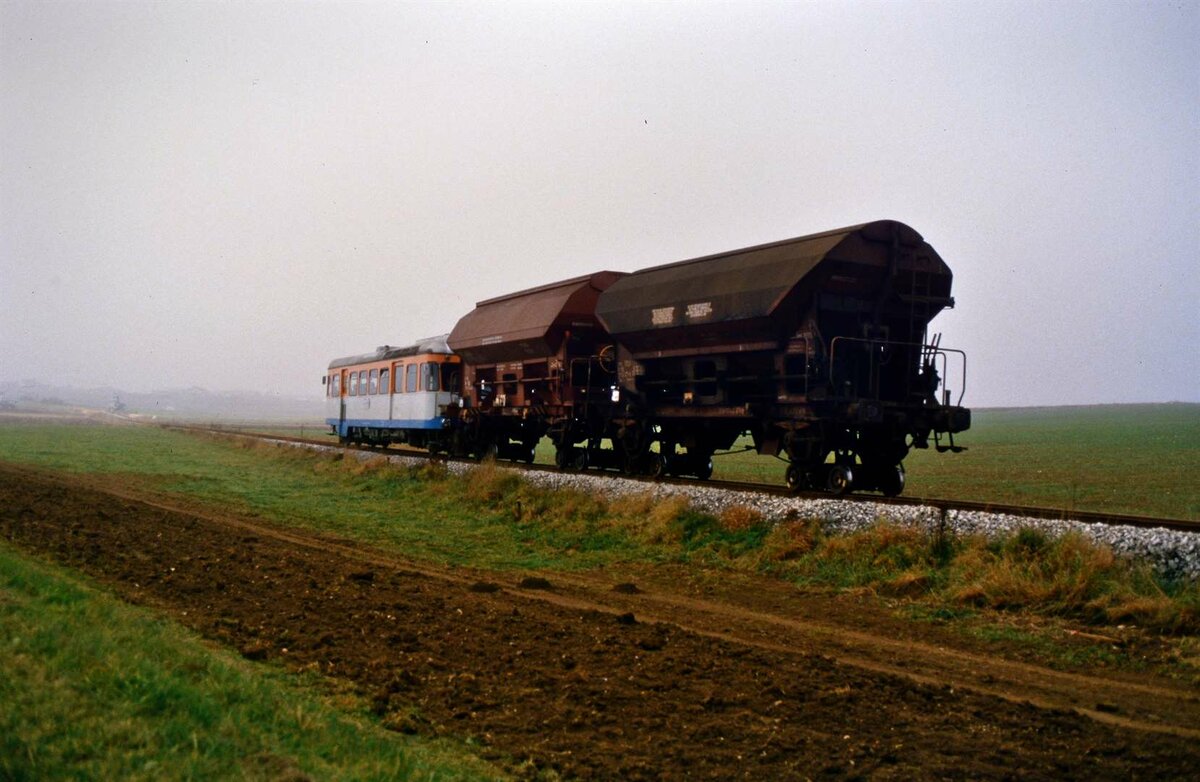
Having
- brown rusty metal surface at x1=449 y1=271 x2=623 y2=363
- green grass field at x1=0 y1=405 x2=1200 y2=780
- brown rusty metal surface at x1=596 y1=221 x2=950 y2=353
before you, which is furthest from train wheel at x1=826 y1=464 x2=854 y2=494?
brown rusty metal surface at x1=449 y1=271 x2=623 y2=363

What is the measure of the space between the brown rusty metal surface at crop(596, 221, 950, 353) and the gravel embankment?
110 inches

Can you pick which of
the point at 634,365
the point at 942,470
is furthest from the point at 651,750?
the point at 942,470

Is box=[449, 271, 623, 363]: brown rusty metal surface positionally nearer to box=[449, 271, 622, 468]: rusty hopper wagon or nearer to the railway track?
box=[449, 271, 622, 468]: rusty hopper wagon

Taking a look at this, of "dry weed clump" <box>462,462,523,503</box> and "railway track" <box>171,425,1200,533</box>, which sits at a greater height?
"railway track" <box>171,425,1200,533</box>

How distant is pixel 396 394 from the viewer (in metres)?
31.4

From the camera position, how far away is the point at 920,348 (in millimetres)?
15781

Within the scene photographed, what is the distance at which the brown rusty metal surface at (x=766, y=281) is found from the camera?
47.7 ft

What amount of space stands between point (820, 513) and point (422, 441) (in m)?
19.1

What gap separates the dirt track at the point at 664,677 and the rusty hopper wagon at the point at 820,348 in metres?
4.05

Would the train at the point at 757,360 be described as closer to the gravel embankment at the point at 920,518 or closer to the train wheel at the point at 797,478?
the train wheel at the point at 797,478

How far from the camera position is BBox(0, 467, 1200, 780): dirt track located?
5930mm

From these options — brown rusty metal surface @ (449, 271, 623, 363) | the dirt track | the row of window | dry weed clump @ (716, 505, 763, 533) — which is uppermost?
brown rusty metal surface @ (449, 271, 623, 363)

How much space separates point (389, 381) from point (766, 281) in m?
20.1

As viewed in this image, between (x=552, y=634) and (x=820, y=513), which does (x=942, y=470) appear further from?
(x=552, y=634)
